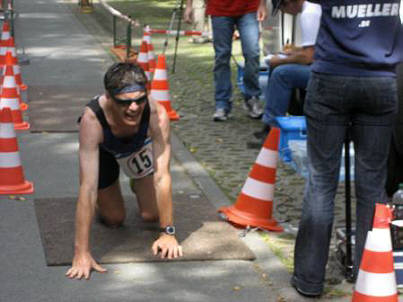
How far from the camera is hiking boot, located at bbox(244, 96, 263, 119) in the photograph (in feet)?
35.2

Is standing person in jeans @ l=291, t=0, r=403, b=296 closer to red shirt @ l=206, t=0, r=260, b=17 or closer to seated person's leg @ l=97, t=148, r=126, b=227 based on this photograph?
seated person's leg @ l=97, t=148, r=126, b=227

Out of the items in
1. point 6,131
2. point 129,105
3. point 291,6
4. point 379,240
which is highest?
point 291,6

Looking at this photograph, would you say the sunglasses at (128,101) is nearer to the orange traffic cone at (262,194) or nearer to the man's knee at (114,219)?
the man's knee at (114,219)

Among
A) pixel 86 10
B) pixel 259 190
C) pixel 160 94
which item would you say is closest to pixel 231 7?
pixel 160 94

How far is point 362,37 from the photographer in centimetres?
518

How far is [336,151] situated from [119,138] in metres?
1.54

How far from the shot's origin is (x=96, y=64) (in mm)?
15680

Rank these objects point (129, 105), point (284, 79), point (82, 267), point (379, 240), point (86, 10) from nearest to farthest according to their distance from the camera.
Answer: point (379, 240) → point (82, 267) → point (129, 105) → point (284, 79) → point (86, 10)

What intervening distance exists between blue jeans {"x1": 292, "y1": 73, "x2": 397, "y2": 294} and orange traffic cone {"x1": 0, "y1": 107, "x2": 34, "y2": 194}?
114 inches

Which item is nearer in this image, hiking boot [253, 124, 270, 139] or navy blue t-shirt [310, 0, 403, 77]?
navy blue t-shirt [310, 0, 403, 77]

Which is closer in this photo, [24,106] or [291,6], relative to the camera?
[291,6]

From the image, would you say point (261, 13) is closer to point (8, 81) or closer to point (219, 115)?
point (219, 115)

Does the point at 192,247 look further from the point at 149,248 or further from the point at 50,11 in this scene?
the point at 50,11

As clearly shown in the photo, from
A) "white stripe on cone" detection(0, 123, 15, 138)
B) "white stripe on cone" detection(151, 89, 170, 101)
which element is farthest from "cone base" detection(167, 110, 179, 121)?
"white stripe on cone" detection(0, 123, 15, 138)
